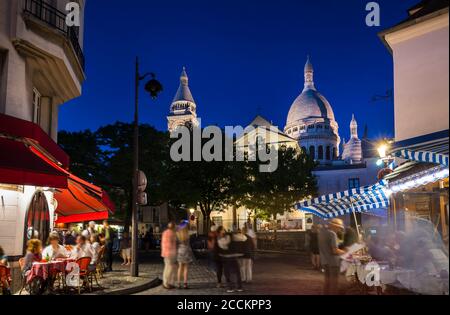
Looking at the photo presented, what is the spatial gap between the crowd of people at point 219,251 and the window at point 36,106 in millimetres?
8860

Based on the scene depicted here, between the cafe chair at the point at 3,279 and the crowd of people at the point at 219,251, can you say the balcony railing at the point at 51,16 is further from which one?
the crowd of people at the point at 219,251

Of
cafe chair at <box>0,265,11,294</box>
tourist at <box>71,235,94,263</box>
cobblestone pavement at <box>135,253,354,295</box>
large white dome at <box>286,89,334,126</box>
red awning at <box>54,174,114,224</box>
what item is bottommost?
cobblestone pavement at <box>135,253,354,295</box>

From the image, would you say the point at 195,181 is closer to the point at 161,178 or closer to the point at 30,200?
the point at 161,178

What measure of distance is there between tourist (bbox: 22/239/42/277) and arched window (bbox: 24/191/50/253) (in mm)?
2081

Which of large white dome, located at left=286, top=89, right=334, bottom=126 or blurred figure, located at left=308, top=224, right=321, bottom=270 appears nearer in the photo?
blurred figure, located at left=308, top=224, right=321, bottom=270

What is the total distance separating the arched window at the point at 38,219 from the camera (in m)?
14.0

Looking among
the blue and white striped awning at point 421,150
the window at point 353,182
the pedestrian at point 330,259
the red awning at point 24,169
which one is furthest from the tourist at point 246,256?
the window at point 353,182

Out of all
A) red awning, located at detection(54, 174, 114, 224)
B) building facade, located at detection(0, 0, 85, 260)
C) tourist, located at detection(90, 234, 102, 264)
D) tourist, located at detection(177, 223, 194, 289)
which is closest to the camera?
tourist, located at detection(177, 223, 194, 289)

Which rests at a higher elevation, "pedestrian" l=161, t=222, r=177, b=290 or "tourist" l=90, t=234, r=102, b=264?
"pedestrian" l=161, t=222, r=177, b=290

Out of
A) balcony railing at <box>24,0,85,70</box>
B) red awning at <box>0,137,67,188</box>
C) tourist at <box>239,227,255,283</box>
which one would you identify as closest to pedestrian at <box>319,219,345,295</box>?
tourist at <box>239,227,255,283</box>

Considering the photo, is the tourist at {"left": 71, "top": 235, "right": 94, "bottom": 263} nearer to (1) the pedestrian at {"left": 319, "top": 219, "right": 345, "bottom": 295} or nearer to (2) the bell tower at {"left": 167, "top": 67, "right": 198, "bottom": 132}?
(1) the pedestrian at {"left": 319, "top": 219, "right": 345, "bottom": 295}

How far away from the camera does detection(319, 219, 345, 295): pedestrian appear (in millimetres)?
8875
